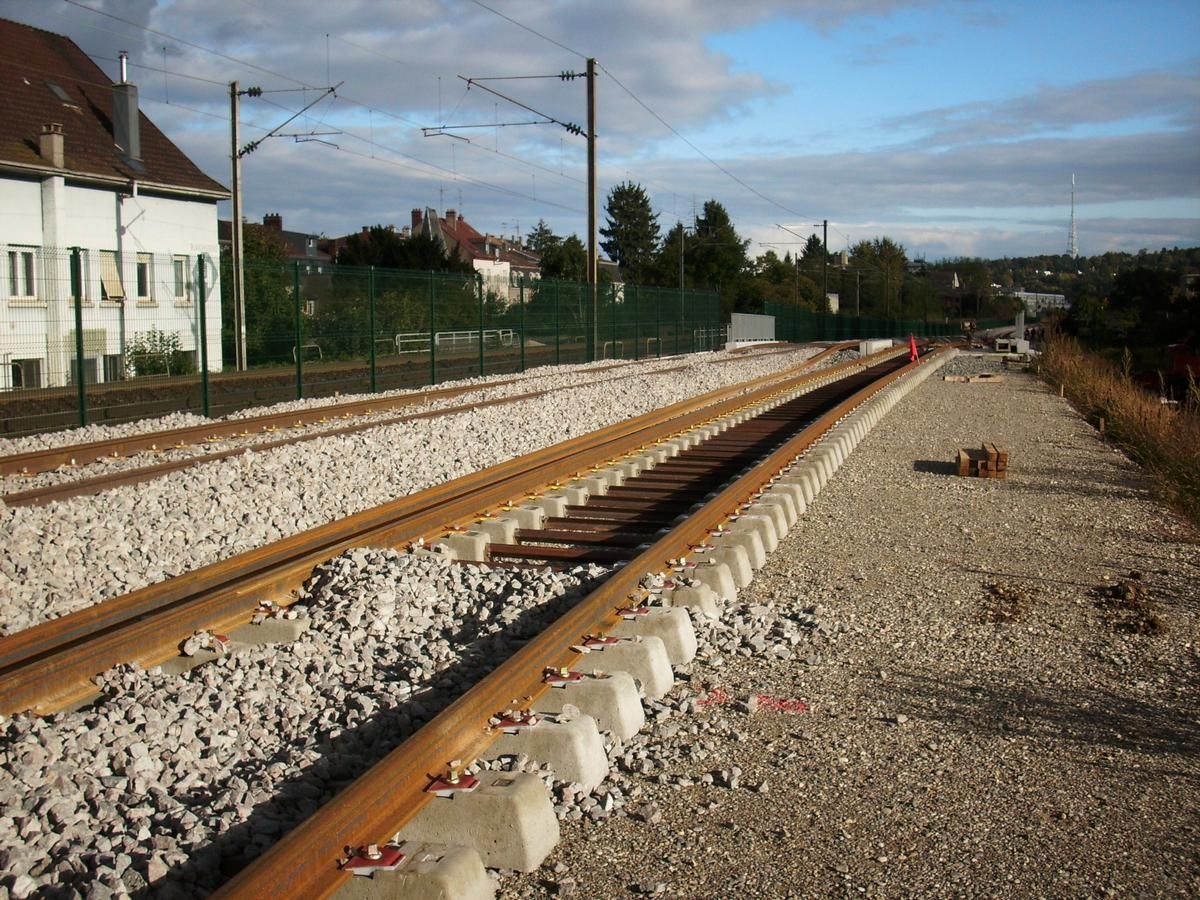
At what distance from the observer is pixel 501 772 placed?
4172mm

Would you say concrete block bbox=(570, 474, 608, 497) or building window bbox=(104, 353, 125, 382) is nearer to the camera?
concrete block bbox=(570, 474, 608, 497)

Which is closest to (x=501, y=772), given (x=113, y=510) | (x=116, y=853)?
(x=116, y=853)

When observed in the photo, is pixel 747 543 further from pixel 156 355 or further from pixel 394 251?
pixel 394 251

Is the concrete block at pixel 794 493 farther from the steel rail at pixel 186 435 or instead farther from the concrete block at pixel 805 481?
the steel rail at pixel 186 435

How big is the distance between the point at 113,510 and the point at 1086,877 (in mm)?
7199

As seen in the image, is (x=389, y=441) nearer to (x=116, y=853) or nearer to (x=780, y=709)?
(x=780, y=709)

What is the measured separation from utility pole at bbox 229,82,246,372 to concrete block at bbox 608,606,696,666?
1571cm

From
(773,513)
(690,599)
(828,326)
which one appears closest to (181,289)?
(773,513)

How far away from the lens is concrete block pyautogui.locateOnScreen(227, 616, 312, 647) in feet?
20.1

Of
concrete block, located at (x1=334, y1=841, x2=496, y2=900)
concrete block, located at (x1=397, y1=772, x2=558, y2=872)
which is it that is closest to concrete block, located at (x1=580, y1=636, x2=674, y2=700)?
concrete block, located at (x1=397, y1=772, x2=558, y2=872)

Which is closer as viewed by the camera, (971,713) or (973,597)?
(971,713)

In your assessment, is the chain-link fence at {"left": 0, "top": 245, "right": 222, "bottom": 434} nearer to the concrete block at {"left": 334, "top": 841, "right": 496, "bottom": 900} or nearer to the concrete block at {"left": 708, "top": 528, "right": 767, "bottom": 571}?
the concrete block at {"left": 708, "top": 528, "right": 767, "bottom": 571}

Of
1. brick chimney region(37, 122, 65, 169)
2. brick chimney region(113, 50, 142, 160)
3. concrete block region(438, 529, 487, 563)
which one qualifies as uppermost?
brick chimney region(113, 50, 142, 160)

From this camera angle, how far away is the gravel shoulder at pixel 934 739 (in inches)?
154
